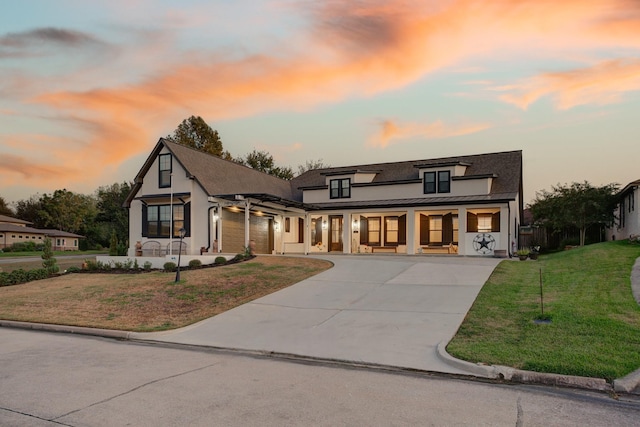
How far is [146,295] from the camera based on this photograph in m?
14.1

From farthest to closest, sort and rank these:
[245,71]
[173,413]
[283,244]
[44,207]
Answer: [44,207]
[283,244]
[245,71]
[173,413]

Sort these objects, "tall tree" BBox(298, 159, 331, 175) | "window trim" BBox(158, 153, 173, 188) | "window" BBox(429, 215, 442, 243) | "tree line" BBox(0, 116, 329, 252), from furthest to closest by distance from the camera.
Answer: "tall tree" BBox(298, 159, 331, 175) < "tree line" BBox(0, 116, 329, 252) < "window" BBox(429, 215, 442, 243) < "window trim" BBox(158, 153, 173, 188)

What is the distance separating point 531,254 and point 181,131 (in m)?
45.7

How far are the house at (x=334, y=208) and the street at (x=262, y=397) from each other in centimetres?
1561

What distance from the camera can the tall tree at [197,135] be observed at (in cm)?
5522

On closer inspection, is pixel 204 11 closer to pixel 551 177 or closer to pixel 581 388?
pixel 581 388

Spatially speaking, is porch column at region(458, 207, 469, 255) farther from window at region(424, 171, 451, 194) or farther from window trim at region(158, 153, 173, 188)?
window trim at region(158, 153, 173, 188)

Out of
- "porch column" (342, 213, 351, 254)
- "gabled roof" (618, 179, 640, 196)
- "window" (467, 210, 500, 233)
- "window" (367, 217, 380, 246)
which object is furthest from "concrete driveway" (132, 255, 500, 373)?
"window" (367, 217, 380, 246)

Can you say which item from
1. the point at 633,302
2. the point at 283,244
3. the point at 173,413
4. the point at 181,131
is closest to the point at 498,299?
the point at 633,302

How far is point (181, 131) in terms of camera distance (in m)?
55.3

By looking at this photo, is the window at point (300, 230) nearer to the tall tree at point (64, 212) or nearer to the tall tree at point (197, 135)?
the tall tree at point (197, 135)

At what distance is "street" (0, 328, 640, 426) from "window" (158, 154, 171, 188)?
18.6 m

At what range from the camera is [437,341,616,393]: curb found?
18.5ft

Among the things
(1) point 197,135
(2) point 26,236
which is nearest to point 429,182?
(1) point 197,135
